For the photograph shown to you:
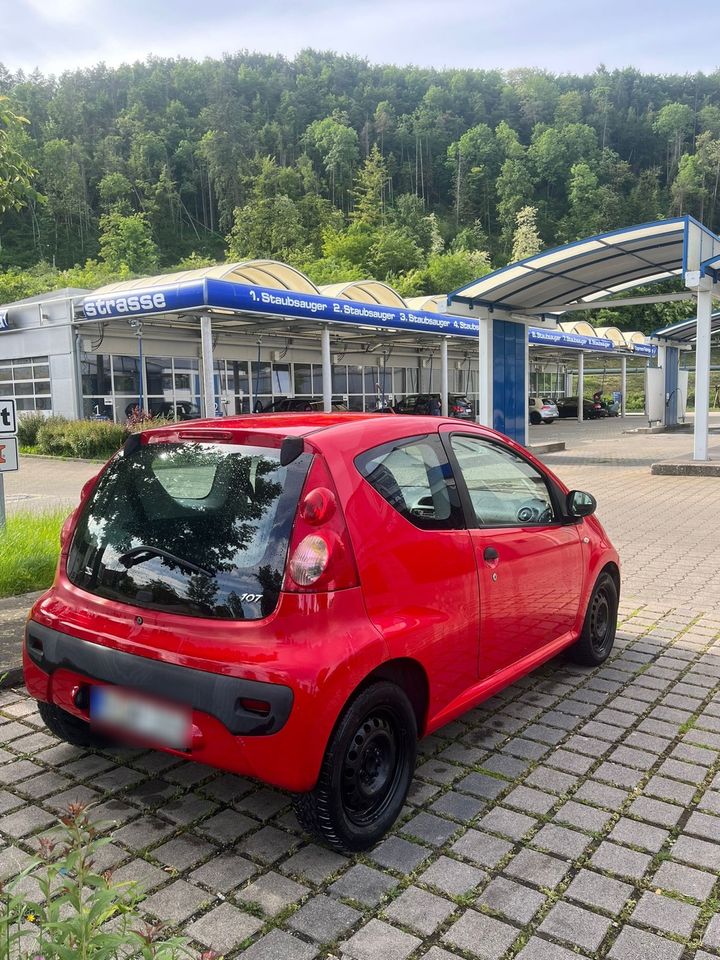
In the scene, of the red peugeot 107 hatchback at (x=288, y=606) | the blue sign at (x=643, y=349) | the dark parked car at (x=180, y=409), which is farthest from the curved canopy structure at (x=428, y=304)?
the red peugeot 107 hatchback at (x=288, y=606)

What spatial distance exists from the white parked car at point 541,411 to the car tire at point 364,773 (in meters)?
34.3

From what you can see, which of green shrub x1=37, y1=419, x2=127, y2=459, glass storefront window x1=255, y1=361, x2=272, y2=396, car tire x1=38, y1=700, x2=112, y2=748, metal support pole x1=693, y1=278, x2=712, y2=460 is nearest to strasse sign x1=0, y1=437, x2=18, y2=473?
car tire x1=38, y1=700, x2=112, y2=748

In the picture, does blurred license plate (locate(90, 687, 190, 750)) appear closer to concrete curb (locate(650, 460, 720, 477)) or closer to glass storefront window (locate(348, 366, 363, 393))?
concrete curb (locate(650, 460, 720, 477))

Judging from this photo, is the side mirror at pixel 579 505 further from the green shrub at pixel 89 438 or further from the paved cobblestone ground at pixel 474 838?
the green shrub at pixel 89 438

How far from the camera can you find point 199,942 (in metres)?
2.23

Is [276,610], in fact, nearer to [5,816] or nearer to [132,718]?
[132,718]

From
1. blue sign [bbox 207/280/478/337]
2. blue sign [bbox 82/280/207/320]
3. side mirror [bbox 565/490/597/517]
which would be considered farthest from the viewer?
blue sign [bbox 207/280/478/337]

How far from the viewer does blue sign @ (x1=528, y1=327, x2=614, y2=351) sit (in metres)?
30.4

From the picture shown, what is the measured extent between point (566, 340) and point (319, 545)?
31.9 meters

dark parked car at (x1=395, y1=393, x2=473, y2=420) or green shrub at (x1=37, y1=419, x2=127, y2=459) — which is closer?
green shrub at (x1=37, y1=419, x2=127, y2=459)

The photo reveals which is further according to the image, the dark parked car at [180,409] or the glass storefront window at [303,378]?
the glass storefront window at [303,378]

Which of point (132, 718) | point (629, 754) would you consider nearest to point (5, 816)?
point (132, 718)

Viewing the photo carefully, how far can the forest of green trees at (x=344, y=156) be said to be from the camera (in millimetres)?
99688

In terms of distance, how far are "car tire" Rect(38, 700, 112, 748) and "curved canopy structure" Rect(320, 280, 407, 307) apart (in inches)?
831
